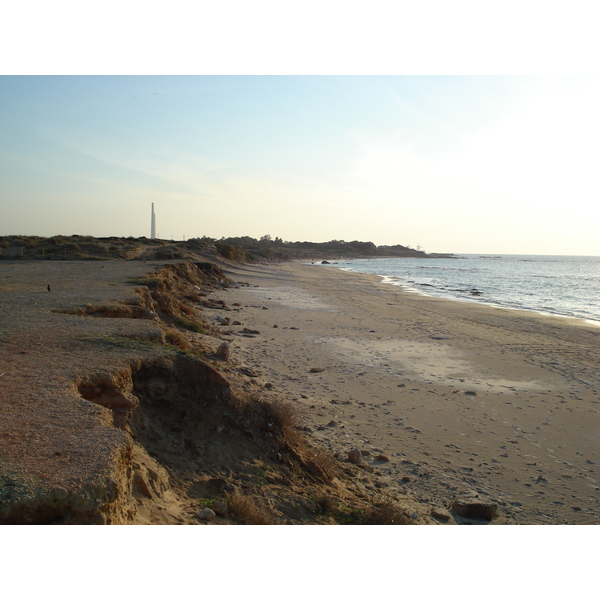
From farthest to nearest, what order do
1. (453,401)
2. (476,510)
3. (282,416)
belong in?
(453,401)
(282,416)
(476,510)

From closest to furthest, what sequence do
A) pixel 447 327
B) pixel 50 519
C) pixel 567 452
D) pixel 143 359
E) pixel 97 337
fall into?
1. pixel 50 519
2. pixel 143 359
3. pixel 567 452
4. pixel 97 337
5. pixel 447 327

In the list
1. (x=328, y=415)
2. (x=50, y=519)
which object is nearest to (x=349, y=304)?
(x=328, y=415)

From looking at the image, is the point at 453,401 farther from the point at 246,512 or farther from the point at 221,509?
the point at 221,509

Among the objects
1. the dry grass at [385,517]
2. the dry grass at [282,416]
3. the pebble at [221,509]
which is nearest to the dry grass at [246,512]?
the pebble at [221,509]

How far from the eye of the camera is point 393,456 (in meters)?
6.12

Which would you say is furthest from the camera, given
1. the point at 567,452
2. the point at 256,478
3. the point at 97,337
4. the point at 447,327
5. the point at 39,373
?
the point at 447,327

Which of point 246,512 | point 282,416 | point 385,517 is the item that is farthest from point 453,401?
point 246,512

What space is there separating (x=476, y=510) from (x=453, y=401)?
3.64 meters

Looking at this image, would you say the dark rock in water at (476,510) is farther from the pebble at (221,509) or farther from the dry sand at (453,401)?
the pebble at (221,509)

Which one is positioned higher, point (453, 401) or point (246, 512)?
point (246, 512)

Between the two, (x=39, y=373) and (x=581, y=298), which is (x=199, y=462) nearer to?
(x=39, y=373)

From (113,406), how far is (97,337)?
7.63 ft

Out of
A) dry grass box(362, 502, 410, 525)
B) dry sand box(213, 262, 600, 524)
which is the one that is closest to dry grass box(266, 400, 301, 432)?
dry sand box(213, 262, 600, 524)

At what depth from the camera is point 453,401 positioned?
27.2ft
